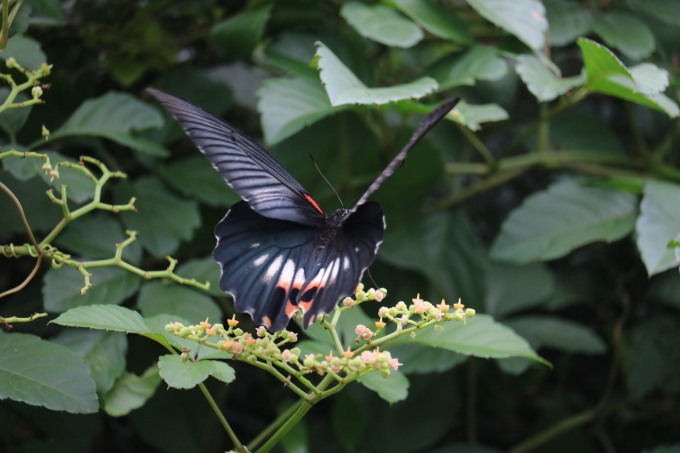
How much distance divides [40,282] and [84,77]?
0.42 metres

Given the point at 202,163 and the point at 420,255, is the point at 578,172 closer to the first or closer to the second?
the point at 420,255

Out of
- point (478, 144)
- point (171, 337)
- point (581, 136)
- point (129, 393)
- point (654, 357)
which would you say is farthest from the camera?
point (581, 136)

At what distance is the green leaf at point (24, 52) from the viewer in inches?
42.2

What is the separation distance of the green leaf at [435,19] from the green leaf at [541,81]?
0.47 ft

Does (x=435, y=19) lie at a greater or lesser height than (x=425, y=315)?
greater

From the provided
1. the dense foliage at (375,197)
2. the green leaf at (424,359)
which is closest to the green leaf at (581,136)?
the dense foliage at (375,197)

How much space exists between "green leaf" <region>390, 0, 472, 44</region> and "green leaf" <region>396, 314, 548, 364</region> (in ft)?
1.73

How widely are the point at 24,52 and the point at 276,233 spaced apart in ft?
1.77

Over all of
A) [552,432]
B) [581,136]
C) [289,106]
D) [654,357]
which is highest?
[289,106]

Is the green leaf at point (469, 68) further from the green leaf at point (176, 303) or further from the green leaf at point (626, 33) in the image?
the green leaf at point (176, 303)

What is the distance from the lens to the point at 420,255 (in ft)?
4.83

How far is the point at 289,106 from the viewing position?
107 centimetres

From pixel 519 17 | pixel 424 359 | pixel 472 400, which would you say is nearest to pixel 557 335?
pixel 472 400

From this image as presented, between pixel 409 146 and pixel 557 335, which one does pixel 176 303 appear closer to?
pixel 409 146
